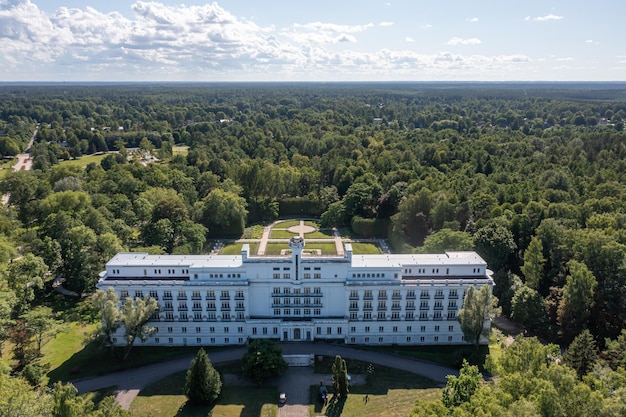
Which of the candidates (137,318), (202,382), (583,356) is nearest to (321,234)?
(137,318)

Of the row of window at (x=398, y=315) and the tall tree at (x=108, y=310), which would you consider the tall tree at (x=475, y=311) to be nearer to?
the row of window at (x=398, y=315)

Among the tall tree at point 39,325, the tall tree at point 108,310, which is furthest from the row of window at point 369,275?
the tall tree at point 39,325

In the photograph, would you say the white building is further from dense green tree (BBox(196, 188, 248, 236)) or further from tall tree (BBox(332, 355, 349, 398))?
dense green tree (BBox(196, 188, 248, 236))

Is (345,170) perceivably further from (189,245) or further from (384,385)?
(384,385)

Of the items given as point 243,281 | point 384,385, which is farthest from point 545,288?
point 243,281

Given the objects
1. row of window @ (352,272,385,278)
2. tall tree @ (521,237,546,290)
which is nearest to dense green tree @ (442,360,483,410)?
row of window @ (352,272,385,278)
